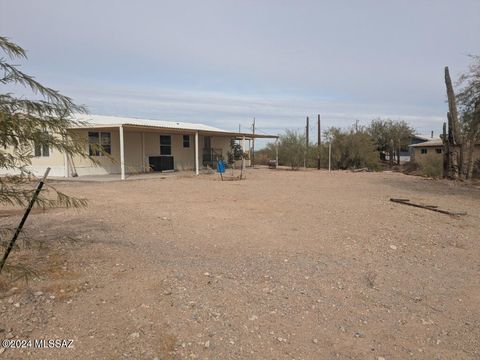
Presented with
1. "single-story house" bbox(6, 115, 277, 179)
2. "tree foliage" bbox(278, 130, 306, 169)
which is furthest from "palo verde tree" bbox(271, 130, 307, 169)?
"single-story house" bbox(6, 115, 277, 179)

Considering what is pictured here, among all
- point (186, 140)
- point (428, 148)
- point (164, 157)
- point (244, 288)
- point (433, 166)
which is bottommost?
point (244, 288)

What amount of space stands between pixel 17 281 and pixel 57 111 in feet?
6.77

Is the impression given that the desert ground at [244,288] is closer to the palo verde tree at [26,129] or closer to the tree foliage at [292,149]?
the palo verde tree at [26,129]

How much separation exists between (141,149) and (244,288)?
64.2 ft

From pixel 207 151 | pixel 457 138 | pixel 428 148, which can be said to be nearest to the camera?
pixel 457 138

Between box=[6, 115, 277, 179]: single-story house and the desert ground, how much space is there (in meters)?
11.3

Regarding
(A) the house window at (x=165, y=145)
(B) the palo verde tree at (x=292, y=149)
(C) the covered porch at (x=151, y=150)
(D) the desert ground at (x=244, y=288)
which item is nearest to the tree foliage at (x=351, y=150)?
(B) the palo verde tree at (x=292, y=149)

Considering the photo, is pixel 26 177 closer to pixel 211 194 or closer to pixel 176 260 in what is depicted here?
pixel 176 260

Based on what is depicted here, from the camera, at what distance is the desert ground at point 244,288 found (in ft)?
11.2

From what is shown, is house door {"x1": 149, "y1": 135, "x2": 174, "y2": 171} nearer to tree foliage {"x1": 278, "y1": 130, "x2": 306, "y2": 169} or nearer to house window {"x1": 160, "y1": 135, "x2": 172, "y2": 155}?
house window {"x1": 160, "y1": 135, "x2": 172, "y2": 155}

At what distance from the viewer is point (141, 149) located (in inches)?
907

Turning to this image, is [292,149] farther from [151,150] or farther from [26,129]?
[26,129]

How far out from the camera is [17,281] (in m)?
4.44

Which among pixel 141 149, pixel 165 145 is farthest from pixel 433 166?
pixel 141 149
